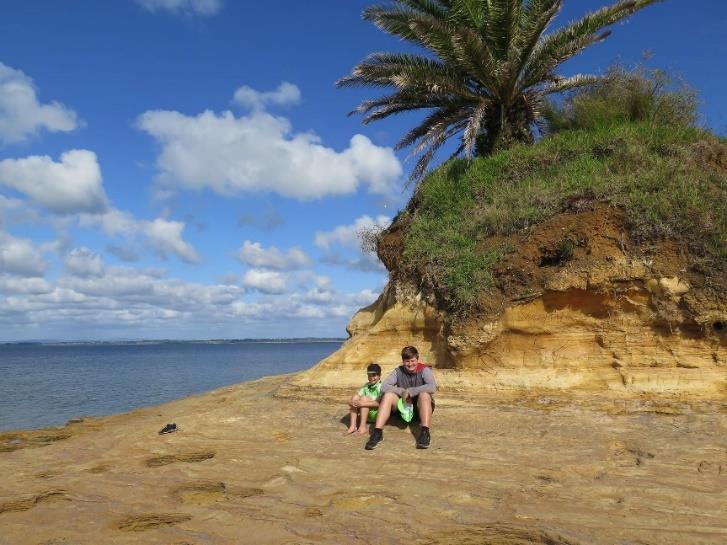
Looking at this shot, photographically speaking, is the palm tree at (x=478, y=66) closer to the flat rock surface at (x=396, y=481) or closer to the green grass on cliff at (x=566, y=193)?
the green grass on cliff at (x=566, y=193)

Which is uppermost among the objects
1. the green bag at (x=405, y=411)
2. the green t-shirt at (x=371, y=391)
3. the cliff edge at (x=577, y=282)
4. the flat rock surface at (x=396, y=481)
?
the cliff edge at (x=577, y=282)

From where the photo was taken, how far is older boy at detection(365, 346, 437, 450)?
7619 mm

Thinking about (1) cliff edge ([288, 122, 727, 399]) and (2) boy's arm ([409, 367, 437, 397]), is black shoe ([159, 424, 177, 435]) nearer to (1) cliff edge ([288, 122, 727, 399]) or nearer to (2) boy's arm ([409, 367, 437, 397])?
(1) cliff edge ([288, 122, 727, 399])

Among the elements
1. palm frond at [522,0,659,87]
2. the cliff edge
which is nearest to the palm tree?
palm frond at [522,0,659,87]

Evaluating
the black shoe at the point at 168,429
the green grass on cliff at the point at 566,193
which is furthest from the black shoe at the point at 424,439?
the black shoe at the point at 168,429

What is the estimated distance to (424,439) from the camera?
7223mm

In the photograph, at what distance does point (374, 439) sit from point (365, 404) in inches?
29.8

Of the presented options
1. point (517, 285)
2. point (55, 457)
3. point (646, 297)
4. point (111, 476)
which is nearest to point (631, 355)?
point (646, 297)

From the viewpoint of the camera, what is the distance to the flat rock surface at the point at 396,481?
459 centimetres

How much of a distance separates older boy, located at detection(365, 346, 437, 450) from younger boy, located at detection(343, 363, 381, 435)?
157 mm

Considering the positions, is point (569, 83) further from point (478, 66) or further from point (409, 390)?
point (409, 390)

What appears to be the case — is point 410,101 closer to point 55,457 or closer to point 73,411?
point 55,457

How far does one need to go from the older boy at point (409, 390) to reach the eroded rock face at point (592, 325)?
4.23 feet

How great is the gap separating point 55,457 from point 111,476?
1815 mm
